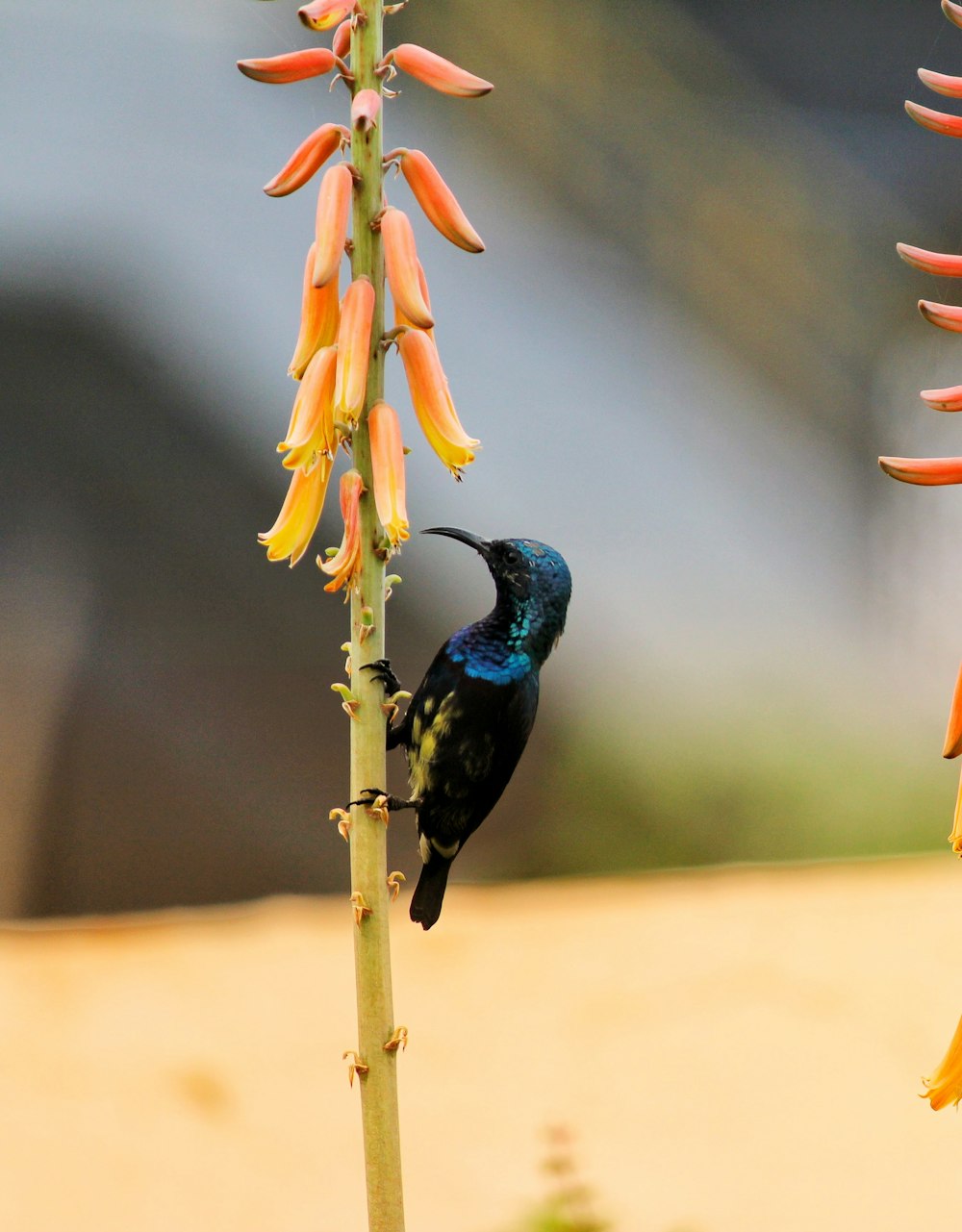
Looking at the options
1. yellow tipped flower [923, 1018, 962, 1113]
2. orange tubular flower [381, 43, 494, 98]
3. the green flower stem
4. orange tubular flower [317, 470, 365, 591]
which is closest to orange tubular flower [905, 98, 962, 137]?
orange tubular flower [381, 43, 494, 98]

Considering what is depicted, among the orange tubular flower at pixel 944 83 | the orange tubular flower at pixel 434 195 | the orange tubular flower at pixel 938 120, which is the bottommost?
the orange tubular flower at pixel 434 195

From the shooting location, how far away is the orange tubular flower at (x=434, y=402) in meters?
1.33

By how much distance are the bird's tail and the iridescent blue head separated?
294 millimetres

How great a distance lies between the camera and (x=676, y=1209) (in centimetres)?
335

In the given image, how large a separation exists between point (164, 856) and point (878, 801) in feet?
12.3

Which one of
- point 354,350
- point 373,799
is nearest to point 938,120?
point 354,350

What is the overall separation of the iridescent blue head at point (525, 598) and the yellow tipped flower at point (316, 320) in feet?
1.66

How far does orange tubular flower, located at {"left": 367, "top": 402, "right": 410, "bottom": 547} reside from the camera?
120cm

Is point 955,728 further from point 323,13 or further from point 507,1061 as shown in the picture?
point 507,1061

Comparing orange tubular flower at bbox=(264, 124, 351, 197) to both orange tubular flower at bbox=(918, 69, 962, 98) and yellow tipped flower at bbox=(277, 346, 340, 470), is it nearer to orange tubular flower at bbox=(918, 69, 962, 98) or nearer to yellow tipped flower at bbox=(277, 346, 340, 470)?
yellow tipped flower at bbox=(277, 346, 340, 470)

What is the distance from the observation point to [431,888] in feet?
5.62

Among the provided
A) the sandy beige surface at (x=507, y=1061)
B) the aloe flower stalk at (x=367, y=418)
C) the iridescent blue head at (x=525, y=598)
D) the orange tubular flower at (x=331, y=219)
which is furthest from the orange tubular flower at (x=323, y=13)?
the sandy beige surface at (x=507, y=1061)

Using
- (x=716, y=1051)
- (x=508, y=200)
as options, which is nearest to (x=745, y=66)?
(x=508, y=200)

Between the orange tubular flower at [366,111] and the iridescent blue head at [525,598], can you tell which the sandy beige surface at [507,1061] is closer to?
the iridescent blue head at [525,598]
